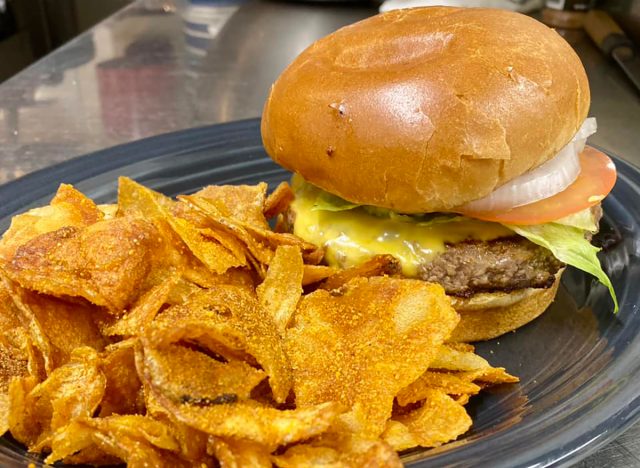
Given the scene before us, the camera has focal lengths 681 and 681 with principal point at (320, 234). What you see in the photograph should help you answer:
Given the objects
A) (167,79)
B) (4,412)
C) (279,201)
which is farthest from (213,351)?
(167,79)

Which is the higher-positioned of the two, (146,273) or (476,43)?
(476,43)

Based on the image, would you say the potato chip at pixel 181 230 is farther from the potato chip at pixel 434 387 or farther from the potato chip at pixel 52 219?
the potato chip at pixel 434 387

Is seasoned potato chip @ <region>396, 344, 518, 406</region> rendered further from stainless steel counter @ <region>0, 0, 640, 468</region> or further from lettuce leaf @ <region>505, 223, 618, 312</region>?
stainless steel counter @ <region>0, 0, 640, 468</region>

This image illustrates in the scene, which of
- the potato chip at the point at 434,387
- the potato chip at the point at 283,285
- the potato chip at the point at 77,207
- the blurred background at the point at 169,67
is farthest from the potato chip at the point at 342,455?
the blurred background at the point at 169,67

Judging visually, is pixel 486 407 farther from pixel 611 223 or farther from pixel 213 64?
pixel 213 64

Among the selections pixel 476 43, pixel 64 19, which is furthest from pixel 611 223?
pixel 64 19

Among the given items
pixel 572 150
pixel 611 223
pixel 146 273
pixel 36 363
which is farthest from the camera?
pixel 611 223
